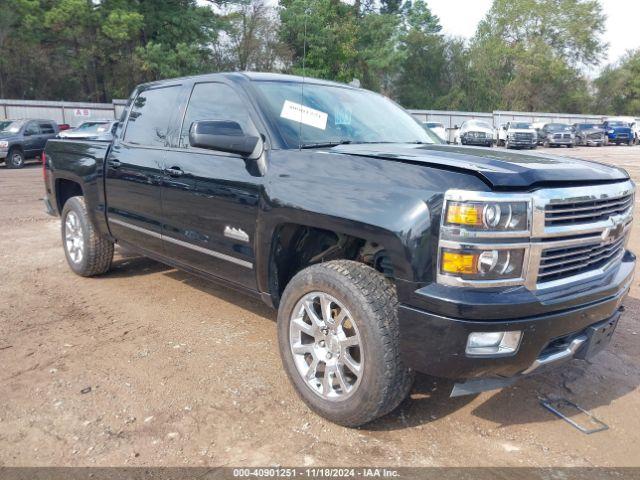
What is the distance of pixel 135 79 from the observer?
32.4 m

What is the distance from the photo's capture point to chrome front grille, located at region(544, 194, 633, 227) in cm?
250

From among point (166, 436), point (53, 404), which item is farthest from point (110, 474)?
point (53, 404)

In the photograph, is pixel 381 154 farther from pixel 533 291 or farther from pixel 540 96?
pixel 540 96

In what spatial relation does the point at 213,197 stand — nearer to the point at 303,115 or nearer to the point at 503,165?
the point at 303,115

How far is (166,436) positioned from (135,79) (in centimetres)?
3300

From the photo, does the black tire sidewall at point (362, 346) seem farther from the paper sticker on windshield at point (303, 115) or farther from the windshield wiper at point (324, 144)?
the paper sticker on windshield at point (303, 115)

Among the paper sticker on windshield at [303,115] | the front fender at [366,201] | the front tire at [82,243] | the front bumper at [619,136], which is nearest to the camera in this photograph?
the front fender at [366,201]

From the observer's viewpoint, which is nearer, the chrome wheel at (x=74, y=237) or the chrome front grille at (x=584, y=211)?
the chrome front grille at (x=584, y=211)

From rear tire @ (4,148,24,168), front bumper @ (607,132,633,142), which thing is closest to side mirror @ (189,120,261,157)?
rear tire @ (4,148,24,168)

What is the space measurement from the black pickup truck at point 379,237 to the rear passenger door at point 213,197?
0.01 meters

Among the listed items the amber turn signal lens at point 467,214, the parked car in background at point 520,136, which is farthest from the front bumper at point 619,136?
the amber turn signal lens at point 467,214

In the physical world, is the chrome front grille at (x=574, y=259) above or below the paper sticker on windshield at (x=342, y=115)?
below

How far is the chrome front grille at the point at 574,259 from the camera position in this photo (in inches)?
99.6

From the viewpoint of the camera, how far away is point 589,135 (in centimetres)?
3669
